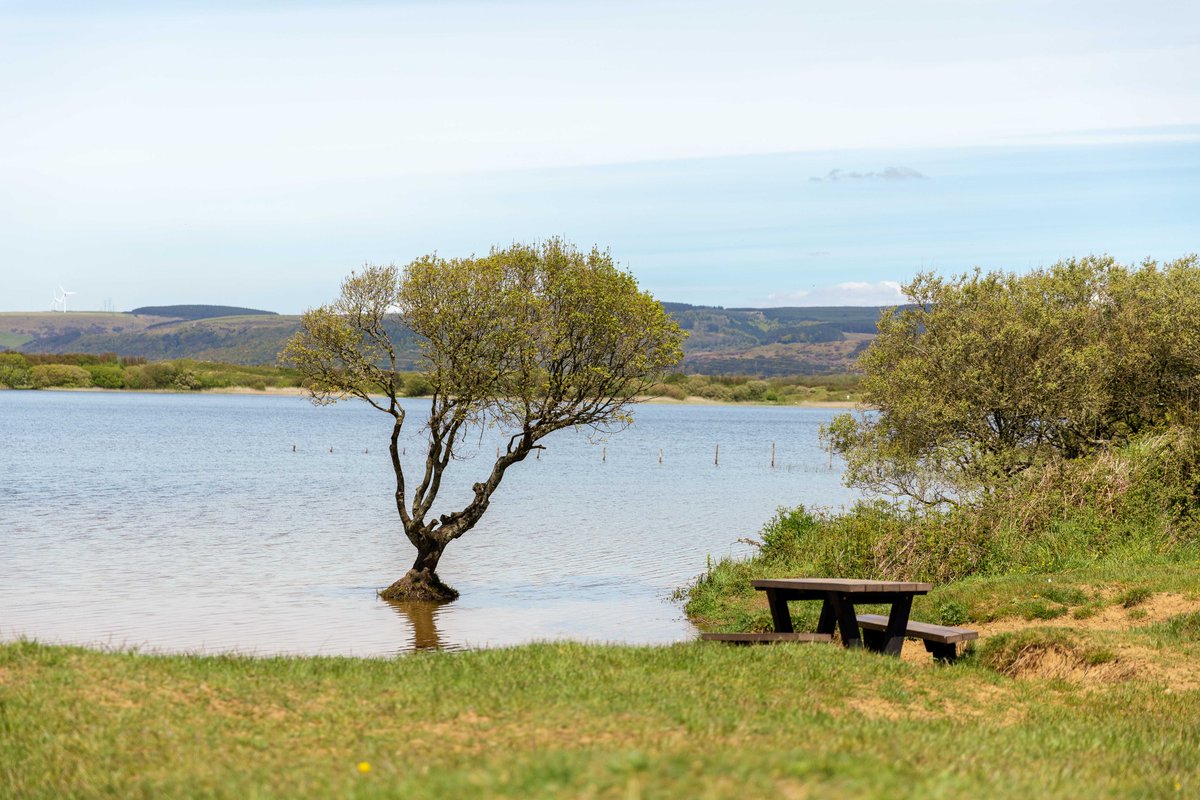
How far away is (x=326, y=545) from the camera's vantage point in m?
35.4

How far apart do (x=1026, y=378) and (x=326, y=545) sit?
20779mm

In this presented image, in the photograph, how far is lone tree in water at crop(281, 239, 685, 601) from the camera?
24.5 meters

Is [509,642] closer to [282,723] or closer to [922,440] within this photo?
[282,723]

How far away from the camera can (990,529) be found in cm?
2341

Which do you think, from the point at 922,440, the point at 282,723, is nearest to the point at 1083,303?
the point at 922,440

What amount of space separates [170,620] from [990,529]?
651 inches

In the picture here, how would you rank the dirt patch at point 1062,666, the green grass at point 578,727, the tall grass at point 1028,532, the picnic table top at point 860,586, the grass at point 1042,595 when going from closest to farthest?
the green grass at point 578,727 < the picnic table top at point 860,586 < the dirt patch at point 1062,666 < the grass at point 1042,595 < the tall grass at point 1028,532

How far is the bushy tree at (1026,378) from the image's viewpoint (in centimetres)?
2892

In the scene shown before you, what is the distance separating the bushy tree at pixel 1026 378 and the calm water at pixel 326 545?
22.5 ft

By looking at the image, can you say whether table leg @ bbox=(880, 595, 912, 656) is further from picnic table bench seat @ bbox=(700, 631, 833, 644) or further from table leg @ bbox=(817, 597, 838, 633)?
table leg @ bbox=(817, 597, 838, 633)

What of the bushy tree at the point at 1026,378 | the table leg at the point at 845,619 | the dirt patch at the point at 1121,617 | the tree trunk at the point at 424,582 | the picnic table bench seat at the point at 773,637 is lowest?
the tree trunk at the point at 424,582

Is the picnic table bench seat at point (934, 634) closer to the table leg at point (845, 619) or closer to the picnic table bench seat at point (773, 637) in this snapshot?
the table leg at point (845, 619)

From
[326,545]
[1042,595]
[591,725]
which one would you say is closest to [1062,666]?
[1042,595]

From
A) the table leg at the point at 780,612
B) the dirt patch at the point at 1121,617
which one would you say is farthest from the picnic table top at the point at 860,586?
the dirt patch at the point at 1121,617
